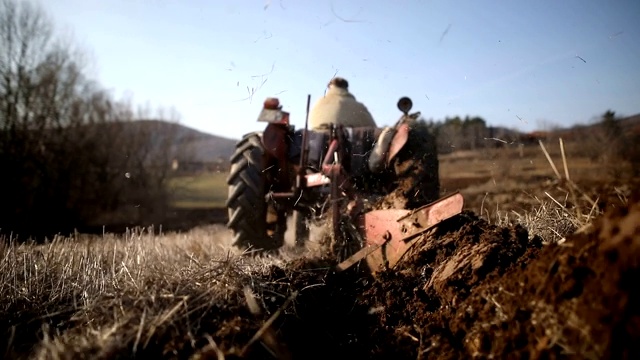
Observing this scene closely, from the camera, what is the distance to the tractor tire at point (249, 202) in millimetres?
4281

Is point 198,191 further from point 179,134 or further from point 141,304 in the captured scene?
point 141,304

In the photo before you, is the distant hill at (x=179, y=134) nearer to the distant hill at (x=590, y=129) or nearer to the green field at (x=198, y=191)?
the green field at (x=198, y=191)

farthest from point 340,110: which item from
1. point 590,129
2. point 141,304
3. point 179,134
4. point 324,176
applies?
point 179,134

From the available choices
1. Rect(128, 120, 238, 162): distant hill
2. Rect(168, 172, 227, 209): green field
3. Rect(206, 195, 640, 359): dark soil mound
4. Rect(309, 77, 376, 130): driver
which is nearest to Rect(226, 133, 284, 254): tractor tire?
Rect(206, 195, 640, 359): dark soil mound

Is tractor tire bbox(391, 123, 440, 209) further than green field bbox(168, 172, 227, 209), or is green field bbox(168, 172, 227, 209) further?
green field bbox(168, 172, 227, 209)

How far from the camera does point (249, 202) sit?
168 inches

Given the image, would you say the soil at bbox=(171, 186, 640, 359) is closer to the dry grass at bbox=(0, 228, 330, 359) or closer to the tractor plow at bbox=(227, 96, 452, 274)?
the dry grass at bbox=(0, 228, 330, 359)

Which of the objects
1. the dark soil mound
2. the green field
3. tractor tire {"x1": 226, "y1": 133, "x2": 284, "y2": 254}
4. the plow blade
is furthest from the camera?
the green field

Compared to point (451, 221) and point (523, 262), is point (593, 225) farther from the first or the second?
point (451, 221)

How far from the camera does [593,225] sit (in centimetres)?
173

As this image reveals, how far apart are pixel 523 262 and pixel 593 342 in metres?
0.69

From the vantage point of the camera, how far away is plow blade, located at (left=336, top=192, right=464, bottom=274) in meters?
2.54

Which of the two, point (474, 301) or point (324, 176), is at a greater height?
point (324, 176)

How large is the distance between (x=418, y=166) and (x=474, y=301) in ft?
5.89
